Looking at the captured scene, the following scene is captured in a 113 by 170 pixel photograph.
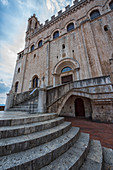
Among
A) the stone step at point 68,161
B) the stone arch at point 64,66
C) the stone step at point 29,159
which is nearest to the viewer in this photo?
the stone step at point 29,159

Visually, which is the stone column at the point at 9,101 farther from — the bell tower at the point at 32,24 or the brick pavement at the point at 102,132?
the bell tower at the point at 32,24

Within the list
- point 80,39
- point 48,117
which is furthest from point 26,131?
point 80,39

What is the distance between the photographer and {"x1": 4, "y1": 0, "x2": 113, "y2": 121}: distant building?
17.6 ft

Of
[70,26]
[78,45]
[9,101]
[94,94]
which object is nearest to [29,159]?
[94,94]

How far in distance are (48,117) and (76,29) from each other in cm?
1324

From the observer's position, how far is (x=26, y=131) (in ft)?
5.70

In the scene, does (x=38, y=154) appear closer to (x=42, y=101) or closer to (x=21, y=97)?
(x=42, y=101)

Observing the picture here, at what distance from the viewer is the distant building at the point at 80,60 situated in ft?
17.6

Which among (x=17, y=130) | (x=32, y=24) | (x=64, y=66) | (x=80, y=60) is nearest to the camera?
(x=17, y=130)

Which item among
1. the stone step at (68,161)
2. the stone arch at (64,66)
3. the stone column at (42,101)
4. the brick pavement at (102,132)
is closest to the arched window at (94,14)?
the stone arch at (64,66)

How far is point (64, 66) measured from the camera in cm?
1053

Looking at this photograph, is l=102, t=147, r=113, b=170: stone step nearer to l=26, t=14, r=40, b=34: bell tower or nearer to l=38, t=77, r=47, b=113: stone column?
l=38, t=77, r=47, b=113: stone column

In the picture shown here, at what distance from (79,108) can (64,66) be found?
6.49m

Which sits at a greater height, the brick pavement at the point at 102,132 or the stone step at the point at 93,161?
the stone step at the point at 93,161
